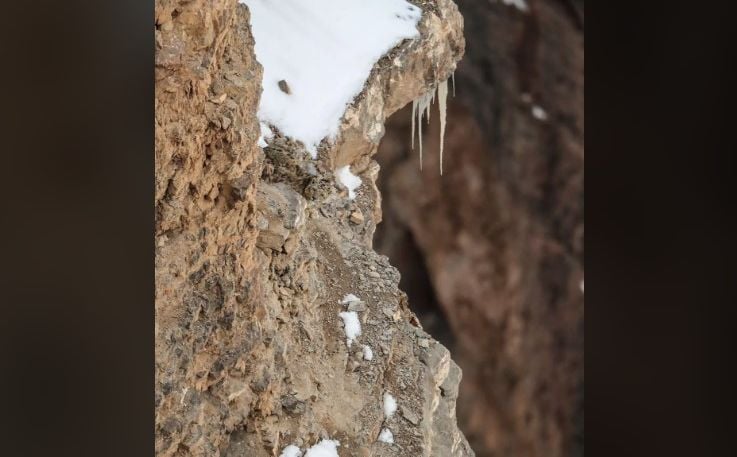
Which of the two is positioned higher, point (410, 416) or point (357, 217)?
point (357, 217)

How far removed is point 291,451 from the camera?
3824 millimetres

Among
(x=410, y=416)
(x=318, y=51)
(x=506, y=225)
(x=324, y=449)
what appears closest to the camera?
(x=324, y=449)

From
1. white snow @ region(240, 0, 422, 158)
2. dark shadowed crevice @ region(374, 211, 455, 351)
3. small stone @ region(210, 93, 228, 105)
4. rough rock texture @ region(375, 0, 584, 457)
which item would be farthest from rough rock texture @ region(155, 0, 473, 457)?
rough rock texture @ region(375, 0, 584, 457)

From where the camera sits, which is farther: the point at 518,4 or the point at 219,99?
the point at 518,4

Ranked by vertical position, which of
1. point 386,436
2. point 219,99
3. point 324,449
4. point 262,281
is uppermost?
point 219,99

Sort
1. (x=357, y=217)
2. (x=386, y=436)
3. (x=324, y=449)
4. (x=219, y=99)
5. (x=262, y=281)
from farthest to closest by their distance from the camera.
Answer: (x=357, y=217) < (x=386, y=436) < (x=324, y=449) < (x=262, y=281) < (x=219, y=99)

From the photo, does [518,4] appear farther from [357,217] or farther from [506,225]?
[357,217]

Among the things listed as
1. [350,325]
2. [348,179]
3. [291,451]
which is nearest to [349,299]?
[350,325]

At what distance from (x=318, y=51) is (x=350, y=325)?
104 inches

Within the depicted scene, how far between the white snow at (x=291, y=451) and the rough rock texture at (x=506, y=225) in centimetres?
451

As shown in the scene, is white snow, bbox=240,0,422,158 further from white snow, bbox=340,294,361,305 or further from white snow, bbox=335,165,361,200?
white snow, bbox=340,294,361,305

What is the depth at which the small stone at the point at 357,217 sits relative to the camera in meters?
5.55
